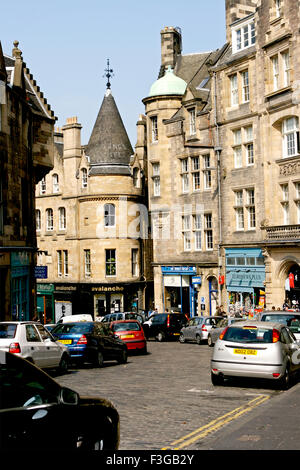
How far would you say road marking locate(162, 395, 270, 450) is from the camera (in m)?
9.78

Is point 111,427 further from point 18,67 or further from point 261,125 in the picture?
point 261,125

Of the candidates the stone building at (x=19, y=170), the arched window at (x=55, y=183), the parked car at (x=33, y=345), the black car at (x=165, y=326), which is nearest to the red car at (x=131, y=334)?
the stone building at (x=19, y=170)

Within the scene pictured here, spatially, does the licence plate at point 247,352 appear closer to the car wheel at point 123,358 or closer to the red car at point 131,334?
the car wheel at point 123,358

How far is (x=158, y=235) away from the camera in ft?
158

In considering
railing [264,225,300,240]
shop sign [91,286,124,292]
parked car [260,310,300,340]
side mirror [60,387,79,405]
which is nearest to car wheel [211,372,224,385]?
parked car [260,310,300,340]

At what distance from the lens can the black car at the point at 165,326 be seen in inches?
1399

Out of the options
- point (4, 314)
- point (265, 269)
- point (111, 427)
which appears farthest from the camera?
point (265, 269)

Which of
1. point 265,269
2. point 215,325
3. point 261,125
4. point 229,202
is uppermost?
point 261,125

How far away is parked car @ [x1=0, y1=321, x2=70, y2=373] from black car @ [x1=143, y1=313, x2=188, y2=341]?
1678 cm

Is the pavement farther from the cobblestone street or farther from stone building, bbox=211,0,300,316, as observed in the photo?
stone building, bbox=211,0,300,316

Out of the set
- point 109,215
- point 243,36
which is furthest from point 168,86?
point 109,215

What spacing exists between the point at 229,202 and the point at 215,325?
1237 centimetres
